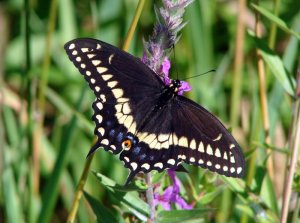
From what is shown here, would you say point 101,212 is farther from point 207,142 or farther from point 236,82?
point 236,82

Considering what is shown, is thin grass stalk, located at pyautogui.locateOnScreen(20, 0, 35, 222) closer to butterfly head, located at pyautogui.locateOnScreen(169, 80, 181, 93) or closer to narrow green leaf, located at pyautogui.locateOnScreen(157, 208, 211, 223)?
butterfly head, located at pyautogui.locateOnScreen(169, 80, 181, 93)

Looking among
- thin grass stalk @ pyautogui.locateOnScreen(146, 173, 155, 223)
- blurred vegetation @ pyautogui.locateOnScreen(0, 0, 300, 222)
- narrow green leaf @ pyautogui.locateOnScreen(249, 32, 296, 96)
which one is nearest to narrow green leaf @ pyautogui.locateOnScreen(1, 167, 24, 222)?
blurred vegetation @ pyautogui.locateOnScreen(0, 0, 300, 222)

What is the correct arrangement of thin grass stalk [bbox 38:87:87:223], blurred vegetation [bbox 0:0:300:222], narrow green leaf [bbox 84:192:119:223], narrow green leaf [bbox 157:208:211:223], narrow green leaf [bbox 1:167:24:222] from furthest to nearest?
narrow green leaf [bbox 1:167:24:222]
thin grass stalk [bbox 38:87:87:223]
blurred vegetation [bbox 0:0:300:222]
narrow green leaf [bbox 84:192:119:223]
narrow green leaf [bbox 157:208:211:223]

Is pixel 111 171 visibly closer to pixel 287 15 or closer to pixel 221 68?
pixel 221 68

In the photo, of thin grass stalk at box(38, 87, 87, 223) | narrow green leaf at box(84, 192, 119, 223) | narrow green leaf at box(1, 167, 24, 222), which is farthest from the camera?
narrow green leaf at box(1, 167, 24, 222)

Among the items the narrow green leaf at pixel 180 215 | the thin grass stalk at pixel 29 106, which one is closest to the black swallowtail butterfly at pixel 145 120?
the narrow green leaf at pixel 180 215

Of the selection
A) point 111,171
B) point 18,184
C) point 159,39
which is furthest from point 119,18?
point 159,39

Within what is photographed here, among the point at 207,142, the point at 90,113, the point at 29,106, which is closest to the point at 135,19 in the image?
the point at 207,142
